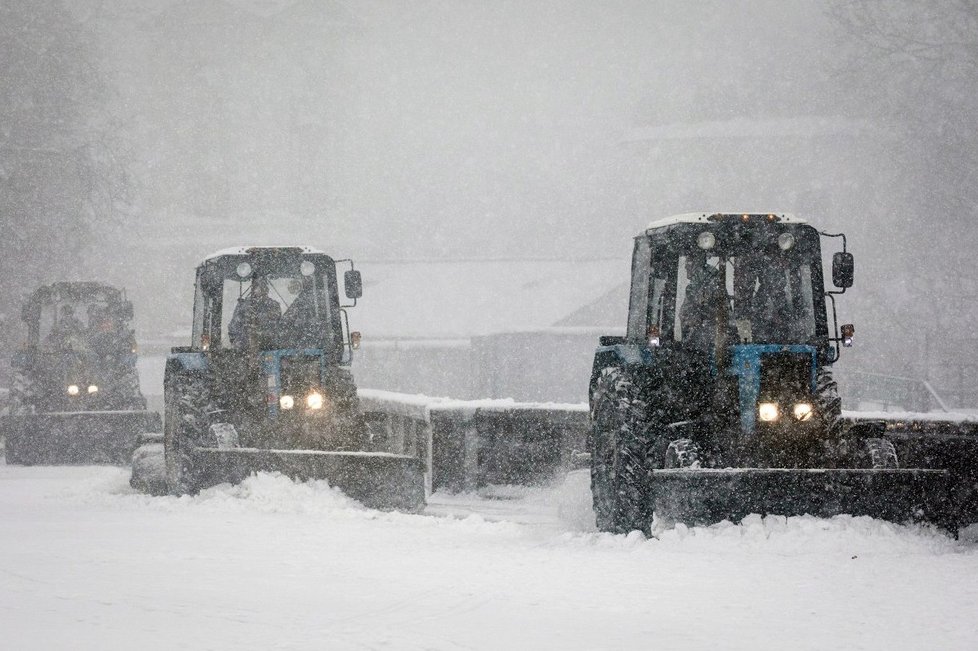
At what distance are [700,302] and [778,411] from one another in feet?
3.53

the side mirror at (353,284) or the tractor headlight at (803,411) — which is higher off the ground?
the side mirror at (353,284)

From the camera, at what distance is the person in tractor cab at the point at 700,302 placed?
34.6 ft

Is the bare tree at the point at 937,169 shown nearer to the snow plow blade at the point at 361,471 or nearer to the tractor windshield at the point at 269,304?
the tractor windshield at the point at 269,304

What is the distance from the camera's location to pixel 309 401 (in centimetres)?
1410

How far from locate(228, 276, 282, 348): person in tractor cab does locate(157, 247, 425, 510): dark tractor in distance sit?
10 mm

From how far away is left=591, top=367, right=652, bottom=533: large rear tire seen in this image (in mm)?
10094

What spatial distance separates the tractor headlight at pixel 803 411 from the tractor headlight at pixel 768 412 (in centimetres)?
13

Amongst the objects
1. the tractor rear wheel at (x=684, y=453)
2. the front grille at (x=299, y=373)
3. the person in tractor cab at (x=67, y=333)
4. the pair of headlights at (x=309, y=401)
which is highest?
the person in tractor cab at (x=67, y=333)

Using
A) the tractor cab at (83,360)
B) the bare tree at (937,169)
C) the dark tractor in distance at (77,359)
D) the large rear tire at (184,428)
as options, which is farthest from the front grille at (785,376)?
the bare tree at (937,169)

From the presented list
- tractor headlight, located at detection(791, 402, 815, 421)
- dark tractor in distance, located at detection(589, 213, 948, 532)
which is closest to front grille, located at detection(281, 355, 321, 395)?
dark tractor in distance, located at detection(589, 213, 948, 532)

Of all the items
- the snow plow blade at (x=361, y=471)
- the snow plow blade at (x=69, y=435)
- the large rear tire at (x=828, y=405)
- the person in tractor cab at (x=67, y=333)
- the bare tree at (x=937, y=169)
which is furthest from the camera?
the bare tree at (x=937, y=169)

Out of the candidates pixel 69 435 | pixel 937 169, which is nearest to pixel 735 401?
pixel 69 435

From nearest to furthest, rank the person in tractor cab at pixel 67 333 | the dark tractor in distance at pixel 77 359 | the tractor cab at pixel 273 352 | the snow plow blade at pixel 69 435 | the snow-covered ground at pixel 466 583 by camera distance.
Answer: the snow-covered ground at pixel 466 583, the tractor cab at pixel 273 352, the snow plow blade at pixel 69 435, the dark tractor in distance at pixel 77 359, the person in tractor cab at pixel 67 333

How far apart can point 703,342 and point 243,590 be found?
4.00 metres
